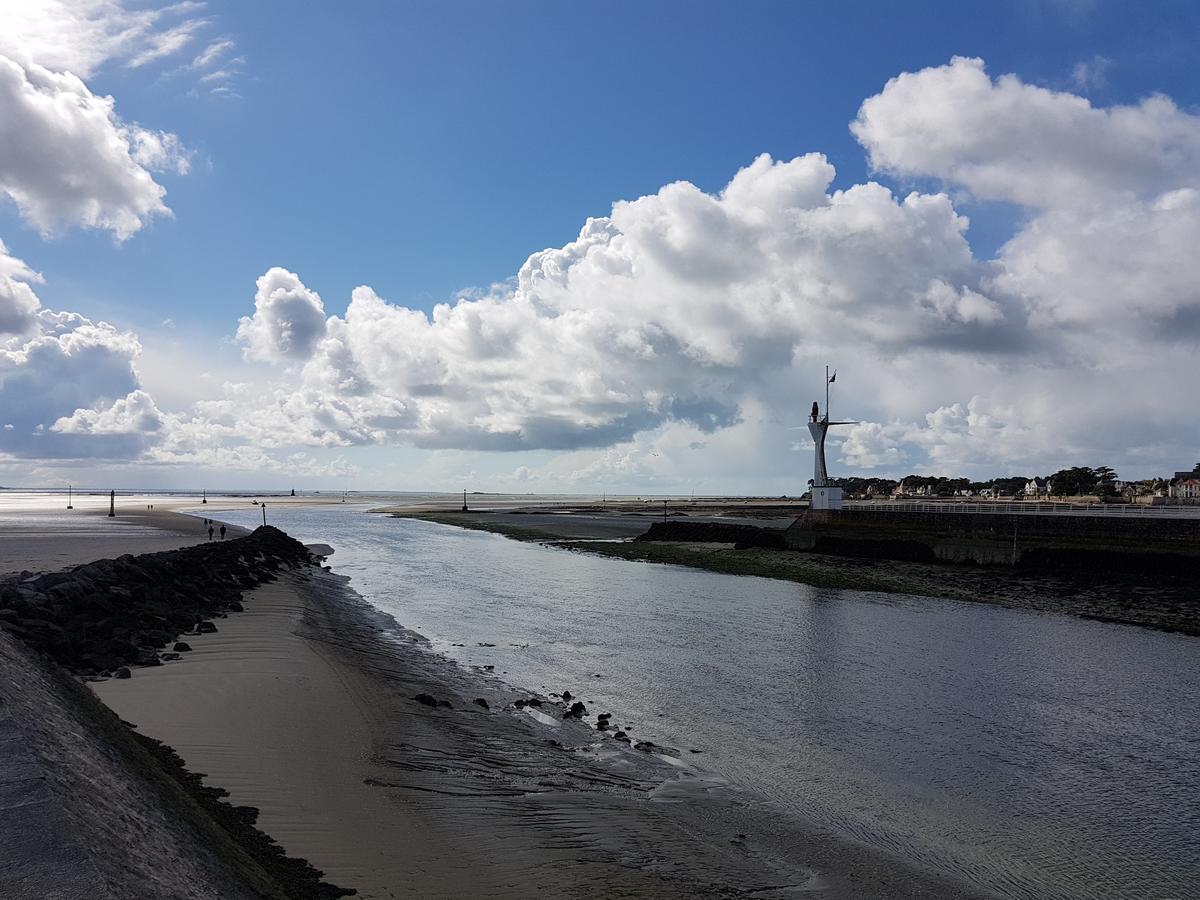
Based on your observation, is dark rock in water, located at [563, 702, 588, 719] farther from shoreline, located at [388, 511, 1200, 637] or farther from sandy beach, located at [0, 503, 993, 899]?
shoreline, located at [388, 511, 1200, 637]

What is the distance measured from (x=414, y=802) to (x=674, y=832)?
283 centimetres

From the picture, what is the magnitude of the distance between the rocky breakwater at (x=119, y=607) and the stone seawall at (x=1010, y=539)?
32.8 m

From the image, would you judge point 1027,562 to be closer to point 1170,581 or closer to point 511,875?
point 1170,581

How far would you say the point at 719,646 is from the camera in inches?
758

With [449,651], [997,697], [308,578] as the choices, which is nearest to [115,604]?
[449,651]

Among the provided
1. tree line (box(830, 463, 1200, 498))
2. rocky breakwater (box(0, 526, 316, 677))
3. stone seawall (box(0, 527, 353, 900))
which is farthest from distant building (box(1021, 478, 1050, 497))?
stone seawall (box(0, 527, 353, 900))

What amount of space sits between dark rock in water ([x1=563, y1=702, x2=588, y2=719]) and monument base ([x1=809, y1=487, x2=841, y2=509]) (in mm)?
40424

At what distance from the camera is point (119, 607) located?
16.5 meters

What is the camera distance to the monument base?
2000 inches

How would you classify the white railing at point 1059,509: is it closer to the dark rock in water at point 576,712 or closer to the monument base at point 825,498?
the monument base at point 825,498

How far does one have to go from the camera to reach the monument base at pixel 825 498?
2000 inches

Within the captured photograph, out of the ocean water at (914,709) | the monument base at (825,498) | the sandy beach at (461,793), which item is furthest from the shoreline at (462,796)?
the monument base at (825,498)

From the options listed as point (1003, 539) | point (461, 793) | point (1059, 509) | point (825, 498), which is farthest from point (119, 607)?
point (1059, 509)

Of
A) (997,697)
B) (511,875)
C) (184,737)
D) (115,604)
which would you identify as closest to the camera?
(511,875)
